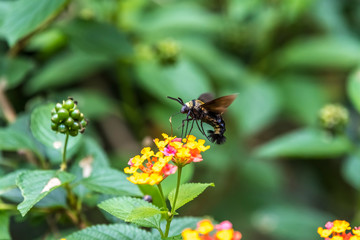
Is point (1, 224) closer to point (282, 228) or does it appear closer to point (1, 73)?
point (1, 73)

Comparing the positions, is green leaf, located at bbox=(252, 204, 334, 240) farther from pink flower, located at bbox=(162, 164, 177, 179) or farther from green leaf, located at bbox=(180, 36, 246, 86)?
pink flower, located at bbox=(162, 164, 177, 179)

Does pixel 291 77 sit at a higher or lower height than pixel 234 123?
higher

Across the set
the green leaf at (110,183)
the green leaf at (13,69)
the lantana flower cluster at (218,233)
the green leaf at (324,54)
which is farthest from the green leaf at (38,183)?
the green leaf at (324,54)

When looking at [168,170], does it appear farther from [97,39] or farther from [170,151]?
[97,39]

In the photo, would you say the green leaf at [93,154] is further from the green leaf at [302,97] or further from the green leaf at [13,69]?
the green leaf at [302,97]

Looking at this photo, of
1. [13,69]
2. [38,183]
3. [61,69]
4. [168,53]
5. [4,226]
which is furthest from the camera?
[61,69]

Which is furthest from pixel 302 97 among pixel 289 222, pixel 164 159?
pixel 164 159

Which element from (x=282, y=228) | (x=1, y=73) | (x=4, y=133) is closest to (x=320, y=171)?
(x=282, y=228)

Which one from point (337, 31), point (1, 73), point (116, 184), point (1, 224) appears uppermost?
point (337, 31)
